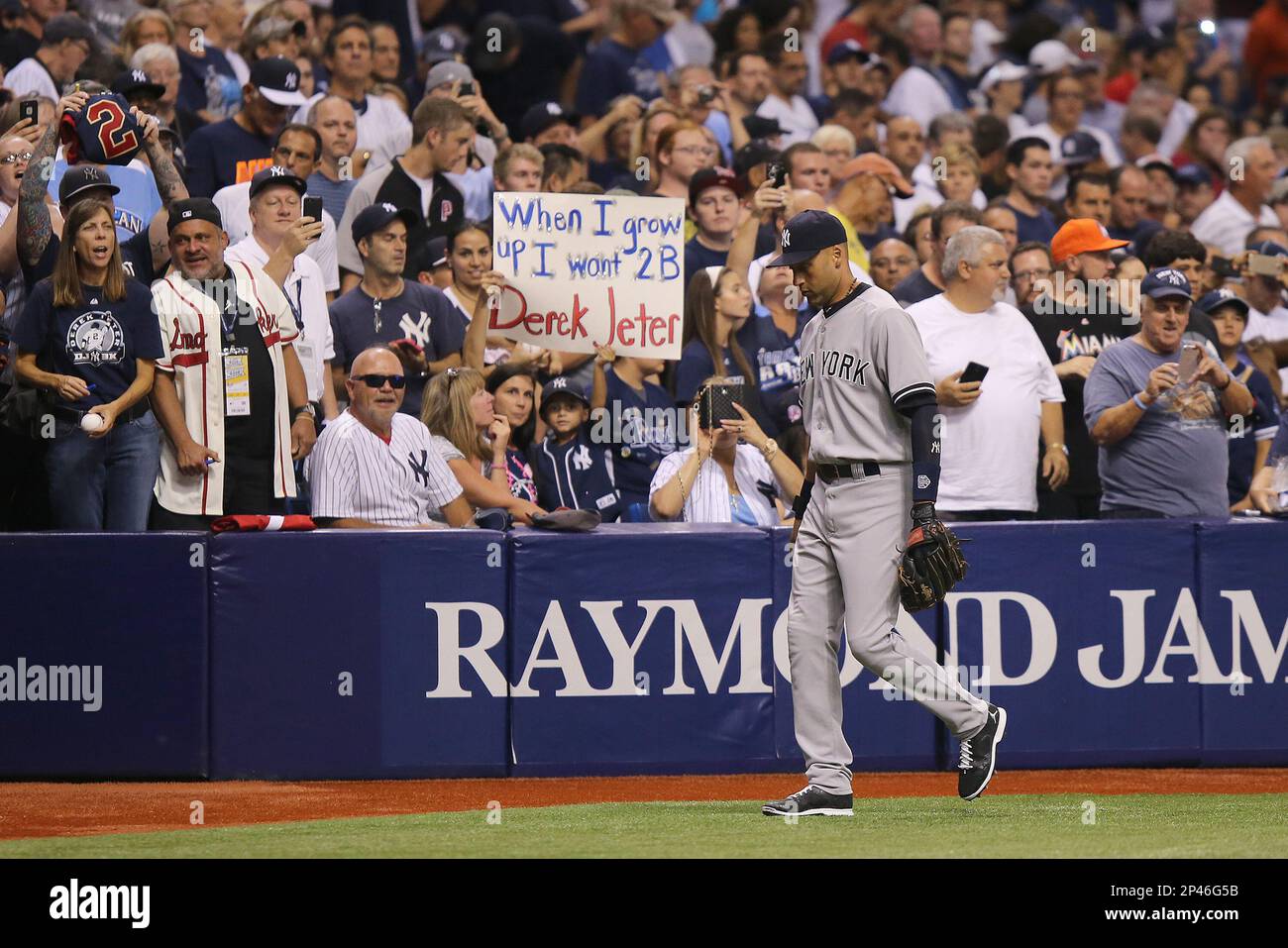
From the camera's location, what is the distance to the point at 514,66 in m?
15.6

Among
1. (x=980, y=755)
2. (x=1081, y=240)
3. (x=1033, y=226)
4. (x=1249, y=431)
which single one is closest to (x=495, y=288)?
(x=1081, y=240)

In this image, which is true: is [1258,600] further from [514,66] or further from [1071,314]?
[514,66]

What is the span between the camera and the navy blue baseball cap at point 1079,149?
1602cm

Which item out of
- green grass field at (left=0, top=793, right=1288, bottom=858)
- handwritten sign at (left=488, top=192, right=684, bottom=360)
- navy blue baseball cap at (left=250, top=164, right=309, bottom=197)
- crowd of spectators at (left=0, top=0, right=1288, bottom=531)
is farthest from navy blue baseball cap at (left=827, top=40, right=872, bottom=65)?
green grass field at (left=0, top=793, right=1288, bottom=858)

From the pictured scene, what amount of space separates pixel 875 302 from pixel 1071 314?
4508 mm

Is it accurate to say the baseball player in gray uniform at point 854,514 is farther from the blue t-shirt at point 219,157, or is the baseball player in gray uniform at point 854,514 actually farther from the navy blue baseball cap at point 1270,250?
the navy blue baseball cap at point 1270,250

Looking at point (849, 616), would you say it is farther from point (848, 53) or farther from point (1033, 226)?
point (848, 53)

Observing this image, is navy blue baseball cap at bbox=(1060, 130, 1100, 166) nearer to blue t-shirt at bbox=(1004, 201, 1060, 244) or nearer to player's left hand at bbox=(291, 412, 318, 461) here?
blue t-shirt at bbox=(1004, 201, 1060, 244)

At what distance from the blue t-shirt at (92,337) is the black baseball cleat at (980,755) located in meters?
4.57

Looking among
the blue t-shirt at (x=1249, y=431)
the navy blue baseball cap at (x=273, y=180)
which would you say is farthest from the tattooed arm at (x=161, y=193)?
the blue t-shirt at (x=1249, y=431)

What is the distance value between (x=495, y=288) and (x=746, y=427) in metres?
1.70

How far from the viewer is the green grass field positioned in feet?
23.1

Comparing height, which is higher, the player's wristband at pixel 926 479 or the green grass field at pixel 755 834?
the player's wristband at pixel 926 479

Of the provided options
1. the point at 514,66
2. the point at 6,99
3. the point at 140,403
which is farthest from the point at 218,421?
the point at 514,66
